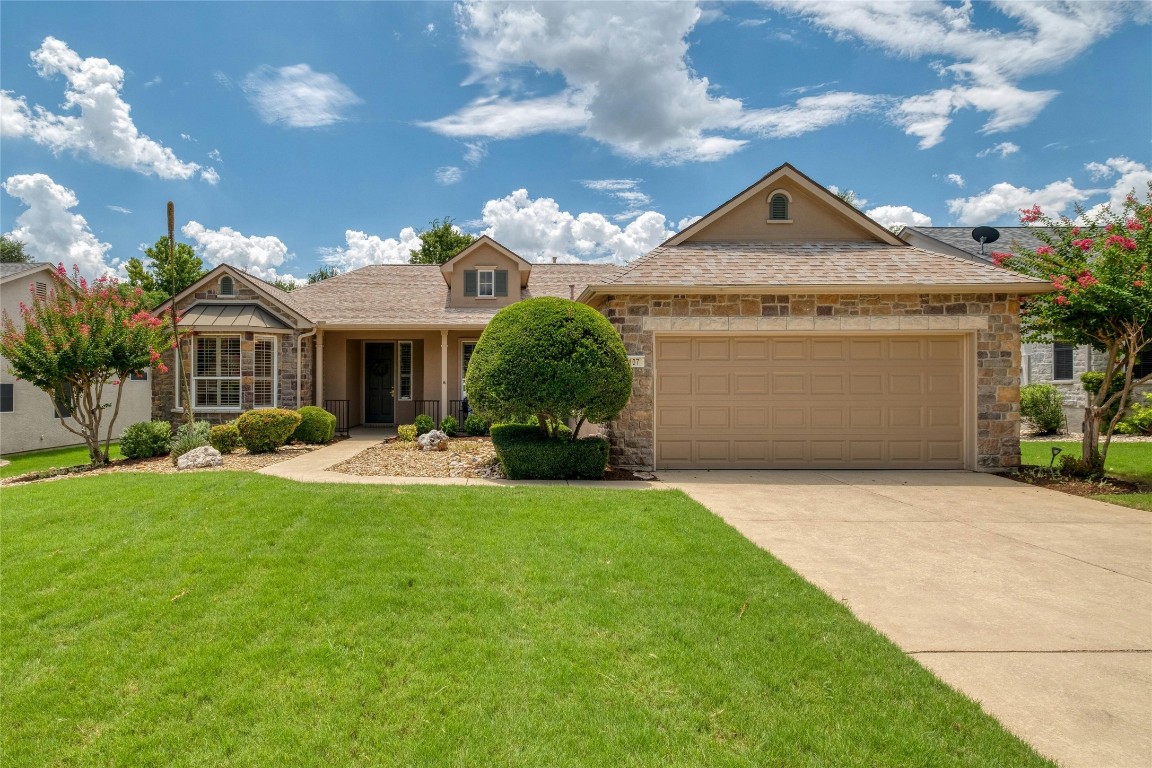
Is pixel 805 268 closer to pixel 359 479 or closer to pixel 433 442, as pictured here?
pixel 433 442

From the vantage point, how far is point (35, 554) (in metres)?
4.68

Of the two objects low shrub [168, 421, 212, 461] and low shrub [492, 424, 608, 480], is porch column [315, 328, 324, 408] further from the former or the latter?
low shrub [492, 424, 608, 480]

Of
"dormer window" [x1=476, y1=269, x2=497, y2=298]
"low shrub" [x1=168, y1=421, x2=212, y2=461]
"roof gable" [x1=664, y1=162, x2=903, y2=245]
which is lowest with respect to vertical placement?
"low shrub" [x1=168, y1=421, x2=212, y2=461]

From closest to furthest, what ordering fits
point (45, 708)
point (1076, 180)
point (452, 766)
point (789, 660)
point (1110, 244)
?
point (452, 766)
point (45, 708)
point (789, 660)
point (1110, 244)
point (1076, 180)

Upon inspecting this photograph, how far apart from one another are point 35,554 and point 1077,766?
7143 millimetres

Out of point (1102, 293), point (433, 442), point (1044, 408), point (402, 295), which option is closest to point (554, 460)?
point (433, 442)

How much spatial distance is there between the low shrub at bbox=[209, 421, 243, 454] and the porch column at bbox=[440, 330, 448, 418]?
16.4ft

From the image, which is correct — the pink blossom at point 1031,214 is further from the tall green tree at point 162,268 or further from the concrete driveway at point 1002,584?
the tall green tree at point 162,268

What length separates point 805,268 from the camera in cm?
982

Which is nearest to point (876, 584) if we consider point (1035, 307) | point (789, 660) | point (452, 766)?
point (789, 660)

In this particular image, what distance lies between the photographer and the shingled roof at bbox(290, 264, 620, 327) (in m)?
14.3

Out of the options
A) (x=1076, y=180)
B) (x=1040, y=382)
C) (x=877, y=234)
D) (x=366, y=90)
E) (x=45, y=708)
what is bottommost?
(x=45, y=708)

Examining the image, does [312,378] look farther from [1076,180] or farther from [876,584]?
[1076,180]

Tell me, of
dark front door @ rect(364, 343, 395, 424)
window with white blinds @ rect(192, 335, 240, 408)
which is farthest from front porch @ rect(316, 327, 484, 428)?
window with white blinds @ rect(192, 335, 240, 408)
